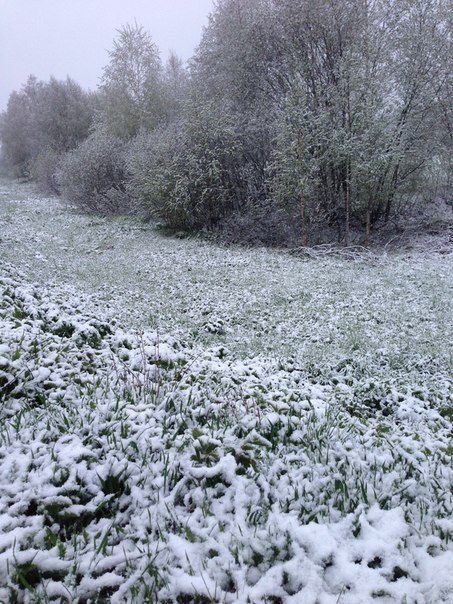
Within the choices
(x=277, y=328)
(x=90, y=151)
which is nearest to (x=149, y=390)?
(x=277, y=328)

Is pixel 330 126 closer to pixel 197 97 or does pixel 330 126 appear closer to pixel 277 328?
pixel 197 97

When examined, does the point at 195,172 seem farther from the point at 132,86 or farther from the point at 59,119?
the point at 59,119

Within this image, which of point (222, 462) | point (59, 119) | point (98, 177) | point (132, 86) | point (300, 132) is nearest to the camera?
point (222, 462)

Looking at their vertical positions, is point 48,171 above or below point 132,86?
below

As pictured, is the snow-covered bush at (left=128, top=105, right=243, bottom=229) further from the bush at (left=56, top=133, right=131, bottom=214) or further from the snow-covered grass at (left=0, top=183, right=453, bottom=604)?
the snow-covered grass at (left=0, top=183, right=453, bottom=604)

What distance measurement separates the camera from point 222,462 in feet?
8.87

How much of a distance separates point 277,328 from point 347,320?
1568 millimetres

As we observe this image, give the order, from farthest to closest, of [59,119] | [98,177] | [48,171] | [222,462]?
1. [59,119]
2. [48,171]
3. [98,177]
4. [222,462]

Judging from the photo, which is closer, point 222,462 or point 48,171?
point 222,462

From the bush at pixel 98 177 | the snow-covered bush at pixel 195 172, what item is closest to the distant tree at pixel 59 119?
the bush at pixel 98 177

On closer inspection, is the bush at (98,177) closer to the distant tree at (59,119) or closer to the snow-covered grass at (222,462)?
the distant tree at (59,119)

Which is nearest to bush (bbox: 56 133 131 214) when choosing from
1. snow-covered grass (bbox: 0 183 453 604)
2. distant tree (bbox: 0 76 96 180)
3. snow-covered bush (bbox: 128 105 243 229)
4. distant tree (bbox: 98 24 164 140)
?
distant tree (bbox: 98 24 164 140)

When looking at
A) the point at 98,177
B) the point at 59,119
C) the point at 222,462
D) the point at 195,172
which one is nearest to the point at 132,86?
the point at 98,177

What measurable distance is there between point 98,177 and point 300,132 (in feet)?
49.7
